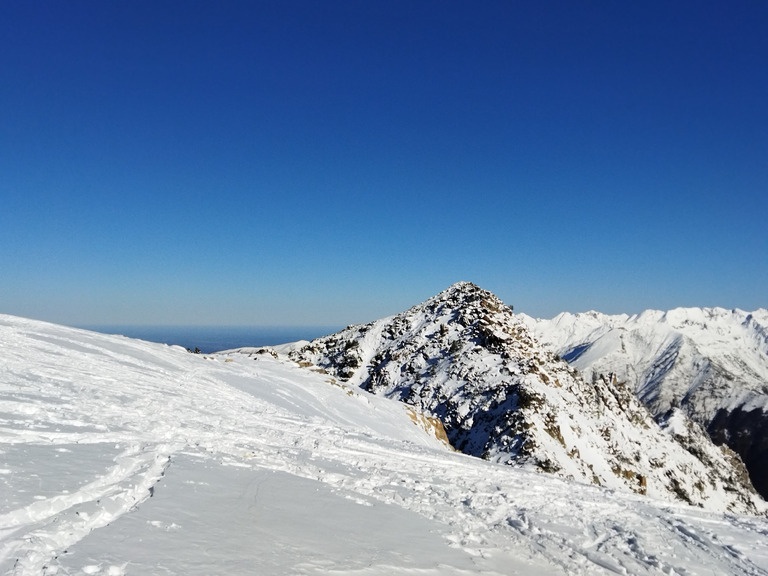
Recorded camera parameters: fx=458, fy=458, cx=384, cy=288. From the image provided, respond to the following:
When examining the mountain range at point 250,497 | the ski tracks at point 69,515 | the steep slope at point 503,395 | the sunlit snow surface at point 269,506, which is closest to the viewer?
the ski tracks at point 69,515

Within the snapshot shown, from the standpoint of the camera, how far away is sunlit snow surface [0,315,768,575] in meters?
7.39

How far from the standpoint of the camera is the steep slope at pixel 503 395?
5441cm

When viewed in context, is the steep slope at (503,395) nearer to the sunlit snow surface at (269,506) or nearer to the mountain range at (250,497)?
the mountain range at (250,497)

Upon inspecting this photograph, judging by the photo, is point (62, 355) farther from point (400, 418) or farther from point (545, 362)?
point (545, 362)

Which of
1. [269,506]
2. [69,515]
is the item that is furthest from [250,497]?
[69,515]

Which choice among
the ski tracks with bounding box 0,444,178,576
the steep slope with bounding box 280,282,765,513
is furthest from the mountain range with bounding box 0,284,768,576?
the steep slope with bounding box 280,282,765,513

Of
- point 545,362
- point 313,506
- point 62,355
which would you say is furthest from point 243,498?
point 545,362

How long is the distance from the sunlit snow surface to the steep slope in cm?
3586

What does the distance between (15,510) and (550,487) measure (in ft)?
48.7

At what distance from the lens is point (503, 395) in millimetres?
59375

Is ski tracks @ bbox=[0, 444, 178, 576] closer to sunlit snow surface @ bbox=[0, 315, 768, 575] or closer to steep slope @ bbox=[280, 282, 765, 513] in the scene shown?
sunlit snow surface @ bbox=[0, 315, 768, 575]

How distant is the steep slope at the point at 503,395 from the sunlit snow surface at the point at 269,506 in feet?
118

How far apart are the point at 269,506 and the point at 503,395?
53.2 meters

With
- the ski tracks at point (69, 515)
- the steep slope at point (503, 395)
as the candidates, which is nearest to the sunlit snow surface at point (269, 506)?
the ski tracks at point (69, 515)
